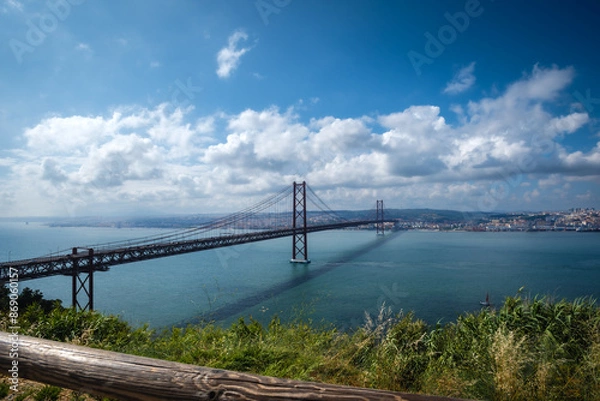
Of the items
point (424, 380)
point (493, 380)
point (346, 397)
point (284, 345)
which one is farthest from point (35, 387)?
point (493, 380)

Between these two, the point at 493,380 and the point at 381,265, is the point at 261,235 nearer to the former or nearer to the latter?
the point at 381,265

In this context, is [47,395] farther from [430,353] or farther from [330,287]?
[330,287]

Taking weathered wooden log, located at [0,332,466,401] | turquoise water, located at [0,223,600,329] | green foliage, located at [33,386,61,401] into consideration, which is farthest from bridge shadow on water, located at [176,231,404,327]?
weathered wooden log, located at [0,332,466,401]

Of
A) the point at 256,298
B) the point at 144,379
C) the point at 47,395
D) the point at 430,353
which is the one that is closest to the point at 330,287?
the point at 256,298

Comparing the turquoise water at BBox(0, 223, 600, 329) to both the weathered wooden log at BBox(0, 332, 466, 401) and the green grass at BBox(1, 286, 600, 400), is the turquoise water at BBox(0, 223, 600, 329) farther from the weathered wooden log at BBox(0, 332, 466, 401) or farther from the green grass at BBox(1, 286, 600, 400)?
the weathered wooden log at BBox(0, 332, 466, 401)

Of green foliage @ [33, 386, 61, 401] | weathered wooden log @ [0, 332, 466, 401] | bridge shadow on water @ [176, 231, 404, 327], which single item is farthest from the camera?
bridge shadow on water @ [176, 231, 404, 327]

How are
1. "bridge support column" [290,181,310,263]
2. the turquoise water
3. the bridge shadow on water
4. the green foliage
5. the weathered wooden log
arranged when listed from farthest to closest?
"bridge support column" [290,181,310,263] < the turquoise water < the bridge shadow on water < the green foliage < the weathered wooden log
